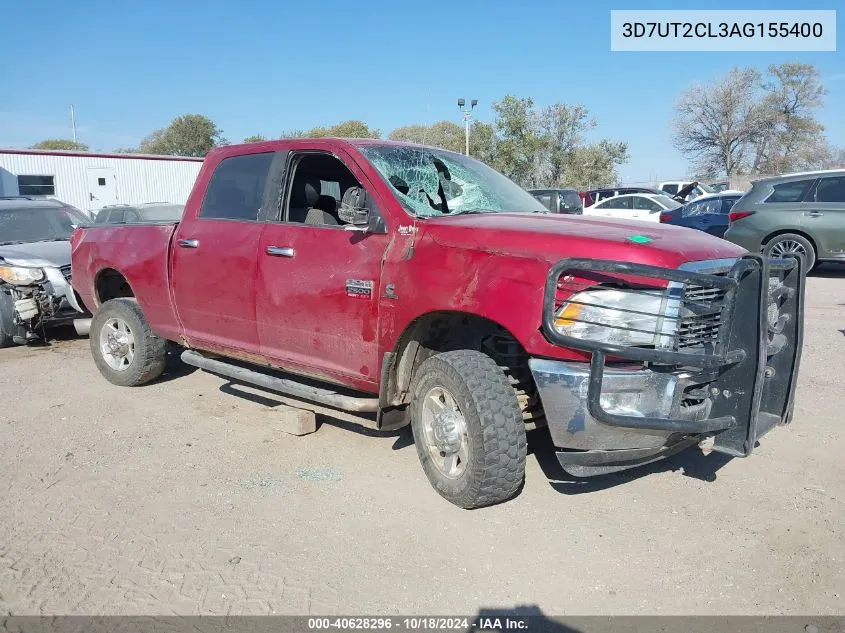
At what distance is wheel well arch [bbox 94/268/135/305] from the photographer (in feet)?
20.2

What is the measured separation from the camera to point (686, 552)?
3.34 metres

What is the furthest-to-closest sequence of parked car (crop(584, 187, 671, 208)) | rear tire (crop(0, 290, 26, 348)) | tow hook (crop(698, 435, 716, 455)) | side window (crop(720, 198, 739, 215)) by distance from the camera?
parked car (crop(584, 187, 671, 208)), side window (crop(720, 198, 739, 215)), rear tire (crop(0, 290, 26, 348)), tow hook (crop(698, 435, 716, 455))

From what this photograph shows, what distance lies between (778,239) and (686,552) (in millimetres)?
9689

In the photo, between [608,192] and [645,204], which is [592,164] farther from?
[645,204]

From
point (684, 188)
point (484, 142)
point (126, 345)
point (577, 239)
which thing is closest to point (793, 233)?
point (577, 239)

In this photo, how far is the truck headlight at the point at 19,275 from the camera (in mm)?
7449

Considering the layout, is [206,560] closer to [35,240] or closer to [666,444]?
[666,444]

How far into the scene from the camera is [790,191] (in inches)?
459

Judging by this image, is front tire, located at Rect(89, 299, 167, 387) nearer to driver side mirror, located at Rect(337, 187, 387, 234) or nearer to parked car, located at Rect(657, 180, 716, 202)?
driver side mirror, located at Rect(337, 187, 387, 234)

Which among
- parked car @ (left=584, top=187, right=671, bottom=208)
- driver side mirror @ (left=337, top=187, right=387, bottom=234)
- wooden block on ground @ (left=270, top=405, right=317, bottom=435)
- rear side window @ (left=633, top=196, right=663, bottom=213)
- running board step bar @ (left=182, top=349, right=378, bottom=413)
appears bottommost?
wooden block on ground @ (left=270, top=405, right=317, bottom=435)

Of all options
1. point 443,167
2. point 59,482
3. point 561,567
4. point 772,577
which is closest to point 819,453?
point 772,577

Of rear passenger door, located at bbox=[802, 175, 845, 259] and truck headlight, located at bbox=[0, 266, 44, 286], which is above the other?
rear passenger door, located at bbox=[802, 175, 845, 259]

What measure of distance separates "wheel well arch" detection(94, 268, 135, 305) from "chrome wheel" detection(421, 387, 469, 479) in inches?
140

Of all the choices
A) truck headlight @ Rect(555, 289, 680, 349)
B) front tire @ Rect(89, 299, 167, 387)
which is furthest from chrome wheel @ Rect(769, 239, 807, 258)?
front tire @ Rect(89, 299, 167, 387)
